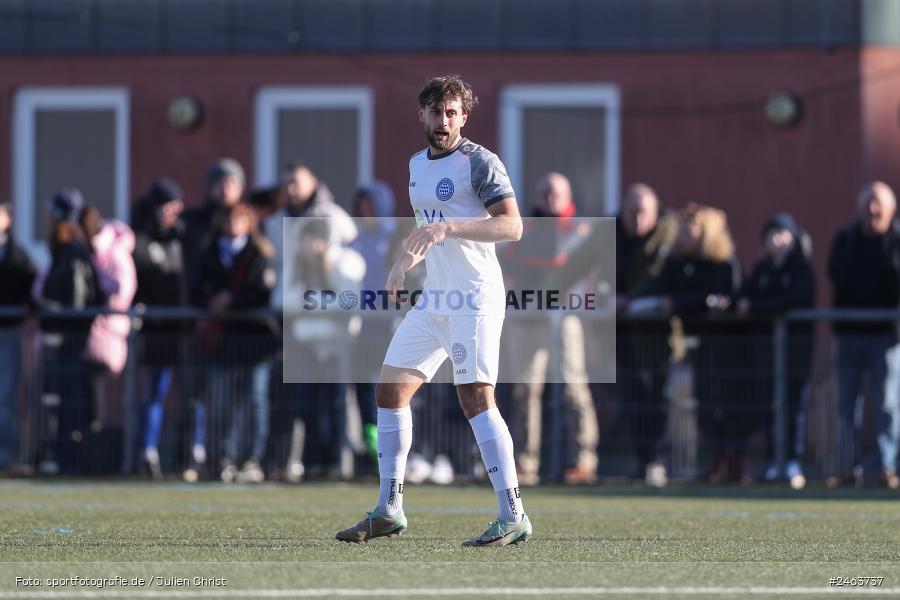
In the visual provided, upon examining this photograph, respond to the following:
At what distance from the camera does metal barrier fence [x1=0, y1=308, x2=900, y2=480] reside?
14.0 meters

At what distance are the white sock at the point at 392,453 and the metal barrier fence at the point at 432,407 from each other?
499 cm

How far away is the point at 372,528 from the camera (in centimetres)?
870

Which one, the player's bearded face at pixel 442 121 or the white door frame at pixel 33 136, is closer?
the player's bearded face at pixel 442 121

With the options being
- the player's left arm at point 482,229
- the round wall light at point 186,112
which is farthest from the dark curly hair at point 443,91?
the round wall light at point 186,112

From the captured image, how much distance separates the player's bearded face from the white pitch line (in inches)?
96.1

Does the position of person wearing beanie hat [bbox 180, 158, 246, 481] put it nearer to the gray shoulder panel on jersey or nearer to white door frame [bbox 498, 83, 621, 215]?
white door frame [bbox 498, 83, 621, 215]

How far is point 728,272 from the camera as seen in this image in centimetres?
1420

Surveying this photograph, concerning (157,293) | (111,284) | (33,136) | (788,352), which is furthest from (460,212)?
(33,136)

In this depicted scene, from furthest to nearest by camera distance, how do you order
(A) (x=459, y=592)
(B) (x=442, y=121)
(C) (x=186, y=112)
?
1. (C) (x=186, y=112)
2. (B) (x=442, y=121)
3. (A) (x=459, y=592)

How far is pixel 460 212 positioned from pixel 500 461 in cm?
114

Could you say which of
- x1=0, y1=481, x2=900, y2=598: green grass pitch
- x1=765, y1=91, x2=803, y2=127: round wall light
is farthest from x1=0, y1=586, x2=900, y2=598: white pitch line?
x1=765, y1=91, x2=803, y2=127: round wall light

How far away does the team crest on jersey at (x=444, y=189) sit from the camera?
8.49 m

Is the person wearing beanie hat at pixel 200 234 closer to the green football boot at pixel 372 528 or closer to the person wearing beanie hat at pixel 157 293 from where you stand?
the person wearing beanie hat at pixel 157 293

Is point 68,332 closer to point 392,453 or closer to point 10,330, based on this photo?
point 10,330
